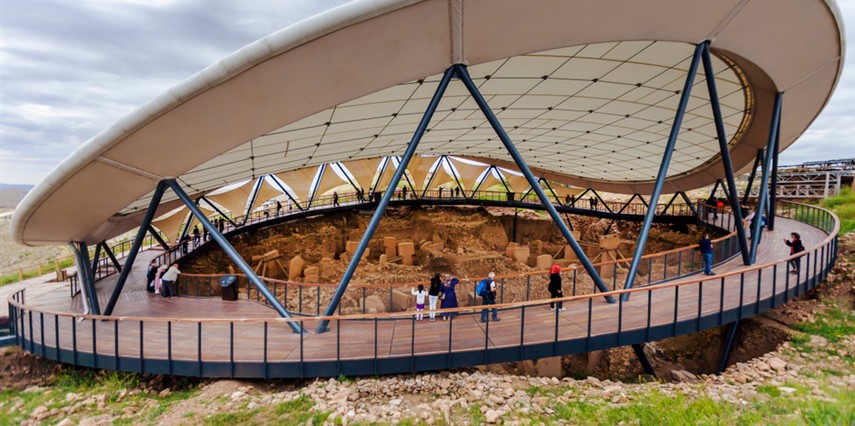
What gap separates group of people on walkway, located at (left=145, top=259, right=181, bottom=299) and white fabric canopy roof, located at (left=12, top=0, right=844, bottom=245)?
7.35ft

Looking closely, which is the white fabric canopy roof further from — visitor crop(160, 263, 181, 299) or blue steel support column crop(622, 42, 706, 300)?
visitor crop(160, 263, 181, 299)

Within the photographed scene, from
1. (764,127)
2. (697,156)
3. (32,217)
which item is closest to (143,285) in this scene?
(32,217)

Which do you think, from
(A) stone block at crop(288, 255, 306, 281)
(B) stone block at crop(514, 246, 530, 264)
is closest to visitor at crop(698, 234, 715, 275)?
(B) stone block at crop(514, 246, 530, 264)

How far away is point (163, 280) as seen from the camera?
12008 mm

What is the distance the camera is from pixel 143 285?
544 inches

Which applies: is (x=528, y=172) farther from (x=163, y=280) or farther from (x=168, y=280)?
(x=163, y=280)

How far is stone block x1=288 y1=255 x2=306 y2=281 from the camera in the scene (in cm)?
2248

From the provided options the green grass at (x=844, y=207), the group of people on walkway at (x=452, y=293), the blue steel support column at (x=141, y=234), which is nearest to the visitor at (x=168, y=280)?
the blue steel support column at (x=141, y=234)

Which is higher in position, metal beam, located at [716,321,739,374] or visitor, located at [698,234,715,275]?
visitor, located at [698,234,715,275]

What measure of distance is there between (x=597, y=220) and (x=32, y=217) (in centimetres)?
3669

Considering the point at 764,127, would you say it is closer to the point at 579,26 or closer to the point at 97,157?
the point at 579,26

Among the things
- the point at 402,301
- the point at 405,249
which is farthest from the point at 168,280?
the point at 405,249

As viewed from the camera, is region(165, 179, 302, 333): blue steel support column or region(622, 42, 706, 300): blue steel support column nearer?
region(165, 179, 302, 333): blue steel support column

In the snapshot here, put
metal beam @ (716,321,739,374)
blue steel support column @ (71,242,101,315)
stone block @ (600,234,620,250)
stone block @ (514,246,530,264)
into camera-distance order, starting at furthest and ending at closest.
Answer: stone block @ (600,234,620,250) < stone block @ (514,246,530,264) < blue steel support column @ (71,242,101,315) < metal beam @ (716,321,739,374)
